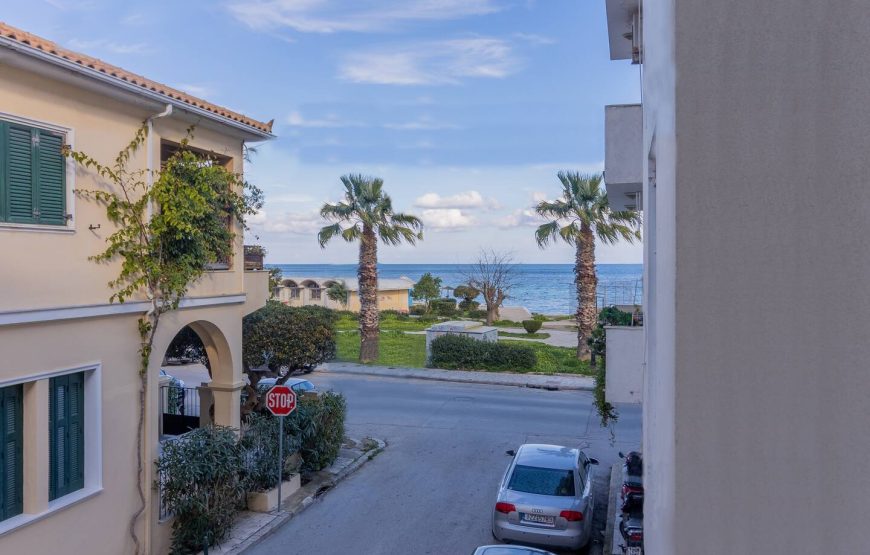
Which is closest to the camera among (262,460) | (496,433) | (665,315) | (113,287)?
(665,315)

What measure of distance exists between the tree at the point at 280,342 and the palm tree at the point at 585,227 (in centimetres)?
1578

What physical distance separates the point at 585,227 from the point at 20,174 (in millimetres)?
24318

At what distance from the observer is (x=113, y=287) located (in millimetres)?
9391

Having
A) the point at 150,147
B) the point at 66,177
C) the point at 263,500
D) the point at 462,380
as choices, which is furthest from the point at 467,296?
the point at 66,177

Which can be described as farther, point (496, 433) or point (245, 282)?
point (496, 433)

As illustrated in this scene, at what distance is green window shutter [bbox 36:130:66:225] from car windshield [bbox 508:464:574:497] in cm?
799

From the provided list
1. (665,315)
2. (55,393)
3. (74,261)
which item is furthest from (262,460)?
(665,315)

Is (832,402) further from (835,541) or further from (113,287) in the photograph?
(113,287)

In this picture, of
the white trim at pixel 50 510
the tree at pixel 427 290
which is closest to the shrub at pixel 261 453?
the white trim at pixel 50 510

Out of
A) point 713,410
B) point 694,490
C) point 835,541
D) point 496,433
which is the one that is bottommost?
point 496,433

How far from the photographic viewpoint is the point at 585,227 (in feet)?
96.1

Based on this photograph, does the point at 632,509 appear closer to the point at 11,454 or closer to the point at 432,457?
the point at 432,457

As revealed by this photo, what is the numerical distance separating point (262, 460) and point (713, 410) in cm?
1127

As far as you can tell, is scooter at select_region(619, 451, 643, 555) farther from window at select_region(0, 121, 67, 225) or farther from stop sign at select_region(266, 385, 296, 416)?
window at select_region(0, 121, 67, 225)
